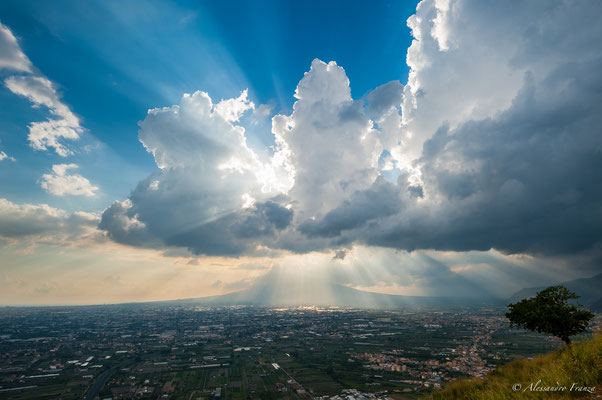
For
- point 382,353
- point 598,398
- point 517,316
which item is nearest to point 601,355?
point 598,398

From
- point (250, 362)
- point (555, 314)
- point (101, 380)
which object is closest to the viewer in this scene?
point (555, 314)

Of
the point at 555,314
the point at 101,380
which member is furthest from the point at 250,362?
the point at 555,314

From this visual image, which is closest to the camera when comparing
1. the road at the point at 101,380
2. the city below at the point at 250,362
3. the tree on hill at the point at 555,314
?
the tree on hill at the point at 555,314

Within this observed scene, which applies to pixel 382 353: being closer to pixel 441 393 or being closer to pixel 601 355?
pixel 441 393

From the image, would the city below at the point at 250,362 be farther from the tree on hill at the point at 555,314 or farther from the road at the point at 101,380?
the tree on hill at the point at 555,314

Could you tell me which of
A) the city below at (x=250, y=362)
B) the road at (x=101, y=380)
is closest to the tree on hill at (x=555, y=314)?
the city below at (x=250, y=362)

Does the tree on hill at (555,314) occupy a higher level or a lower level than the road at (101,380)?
higher

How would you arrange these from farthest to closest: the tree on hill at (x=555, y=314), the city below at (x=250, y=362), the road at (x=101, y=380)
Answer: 1. the city below at (x=250, y=362)
2. the road at (x=101, y=380)
3. the tree on hill at (x=555, y=314)

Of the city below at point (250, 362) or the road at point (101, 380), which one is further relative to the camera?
the city below at point (250, 362)

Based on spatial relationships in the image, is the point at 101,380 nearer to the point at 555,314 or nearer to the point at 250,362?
the point at 250,362
